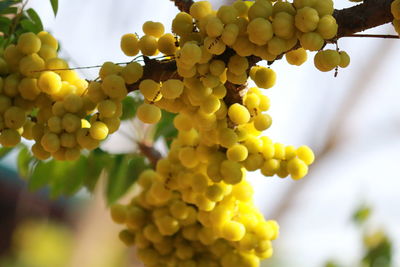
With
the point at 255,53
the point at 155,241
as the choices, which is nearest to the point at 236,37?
the point at 255,53

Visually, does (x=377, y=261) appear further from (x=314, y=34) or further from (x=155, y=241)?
(x=314, y=34)

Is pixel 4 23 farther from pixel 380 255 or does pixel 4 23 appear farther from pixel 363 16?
pixel 380 255

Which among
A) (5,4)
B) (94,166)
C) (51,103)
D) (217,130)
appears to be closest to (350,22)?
(217,130)

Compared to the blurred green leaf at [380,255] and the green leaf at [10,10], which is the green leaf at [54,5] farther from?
the blurred green leaf at [380,255]

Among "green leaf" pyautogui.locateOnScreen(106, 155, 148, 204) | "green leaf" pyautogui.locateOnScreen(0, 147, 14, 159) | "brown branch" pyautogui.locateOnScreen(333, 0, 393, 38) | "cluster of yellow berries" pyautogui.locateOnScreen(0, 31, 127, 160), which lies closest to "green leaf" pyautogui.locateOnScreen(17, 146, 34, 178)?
"green leaf" pyautogui.locateOnScreen(0, 147, 14, 159)

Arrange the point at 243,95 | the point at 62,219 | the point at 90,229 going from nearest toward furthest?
the point at 243,95 < the point at 90,229 < the point at 62,219

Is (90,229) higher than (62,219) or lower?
lower
